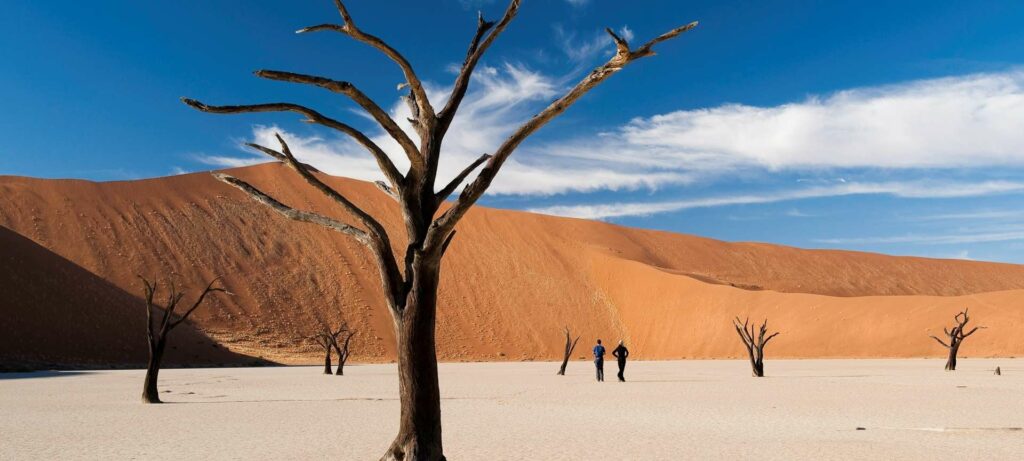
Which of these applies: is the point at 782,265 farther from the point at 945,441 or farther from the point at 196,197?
the point at 945,441

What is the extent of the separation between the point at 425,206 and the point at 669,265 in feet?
334

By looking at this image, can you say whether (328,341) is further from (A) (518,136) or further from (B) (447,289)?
(A) (518,136)

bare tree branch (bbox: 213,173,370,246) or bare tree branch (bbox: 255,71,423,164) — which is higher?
bare tree branch (bbox: 255,71,423,164)

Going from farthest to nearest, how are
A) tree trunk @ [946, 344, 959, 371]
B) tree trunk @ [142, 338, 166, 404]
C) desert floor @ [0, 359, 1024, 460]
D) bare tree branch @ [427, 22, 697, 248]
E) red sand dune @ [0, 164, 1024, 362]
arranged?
red sand dune @ [0, 164, 1024, 362] → tree trunk @ [946, 344, 959, 371] → tree trunk @ [142, 338, 166, 404] → desert floor @ [0, 359, 1024, 460] → bare tree branch @ [427, 22, 697, 248]

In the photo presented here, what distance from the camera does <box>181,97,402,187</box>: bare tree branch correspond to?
301 inches

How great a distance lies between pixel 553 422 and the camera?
1581cm

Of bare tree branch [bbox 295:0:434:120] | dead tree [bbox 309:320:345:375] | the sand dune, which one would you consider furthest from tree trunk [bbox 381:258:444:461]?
the sand dune

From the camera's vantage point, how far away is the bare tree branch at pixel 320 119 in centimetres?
764

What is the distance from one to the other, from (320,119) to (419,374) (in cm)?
277

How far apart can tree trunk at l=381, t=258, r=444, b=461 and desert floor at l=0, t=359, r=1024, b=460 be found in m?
3.17

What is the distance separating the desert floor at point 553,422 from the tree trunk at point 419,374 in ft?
10.4

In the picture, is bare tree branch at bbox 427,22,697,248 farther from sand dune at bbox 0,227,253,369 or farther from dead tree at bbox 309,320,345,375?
sand dune at bbox 0,227,253,369

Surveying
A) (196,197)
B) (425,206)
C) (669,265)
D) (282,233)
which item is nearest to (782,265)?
(669,265)

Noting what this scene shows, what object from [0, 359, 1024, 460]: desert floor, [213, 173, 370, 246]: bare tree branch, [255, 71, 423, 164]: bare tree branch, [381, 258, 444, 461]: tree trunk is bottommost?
[0, 359, 1024, 460]: desert floor
